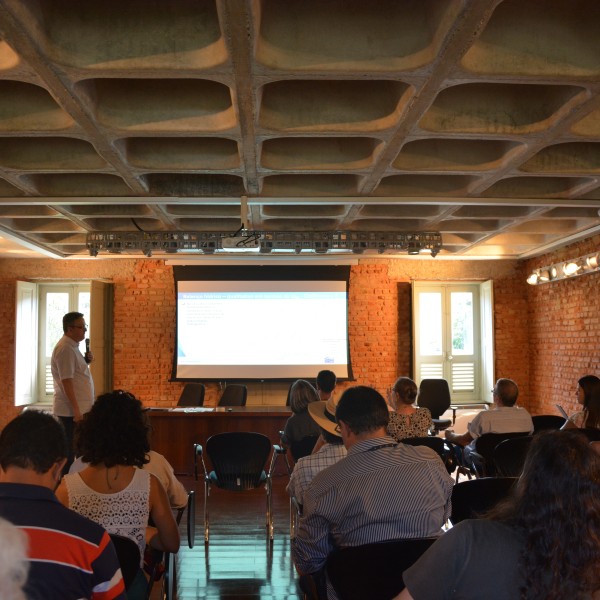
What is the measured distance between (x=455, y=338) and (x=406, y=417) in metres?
6.17

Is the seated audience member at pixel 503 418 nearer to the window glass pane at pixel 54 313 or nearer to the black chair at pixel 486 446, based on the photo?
the black chair at pixel 486 446

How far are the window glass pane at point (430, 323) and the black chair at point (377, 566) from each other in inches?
351

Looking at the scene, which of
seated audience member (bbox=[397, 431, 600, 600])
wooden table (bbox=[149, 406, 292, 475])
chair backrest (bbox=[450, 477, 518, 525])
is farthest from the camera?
wooden table (bbox=[149, 406, 292, 475])

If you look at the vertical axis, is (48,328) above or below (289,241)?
below

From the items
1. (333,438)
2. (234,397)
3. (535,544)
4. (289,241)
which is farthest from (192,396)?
(535,544)

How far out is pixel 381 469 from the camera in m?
2.40

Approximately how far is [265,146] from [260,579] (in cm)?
337

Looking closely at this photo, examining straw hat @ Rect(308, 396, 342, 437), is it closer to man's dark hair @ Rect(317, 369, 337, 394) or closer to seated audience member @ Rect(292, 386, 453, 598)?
seated audience member @ Rect(292, 386, 453, 598)

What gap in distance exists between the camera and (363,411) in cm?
265

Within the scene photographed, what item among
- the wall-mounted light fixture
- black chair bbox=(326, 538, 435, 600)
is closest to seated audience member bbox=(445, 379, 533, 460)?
the wall-mounted light fixture

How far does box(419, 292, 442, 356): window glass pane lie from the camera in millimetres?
10961

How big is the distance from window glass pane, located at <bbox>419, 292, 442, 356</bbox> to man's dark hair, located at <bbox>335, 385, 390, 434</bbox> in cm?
838

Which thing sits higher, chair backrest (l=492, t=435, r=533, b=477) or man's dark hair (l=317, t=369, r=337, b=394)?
man's dark hair (l=317, t=369, r=337, b=394)

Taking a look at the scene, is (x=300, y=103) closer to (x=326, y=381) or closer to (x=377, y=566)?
(x=326, y=381)
